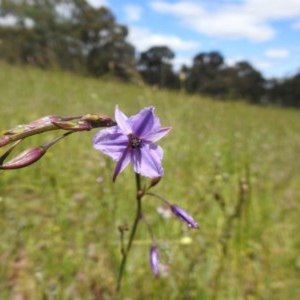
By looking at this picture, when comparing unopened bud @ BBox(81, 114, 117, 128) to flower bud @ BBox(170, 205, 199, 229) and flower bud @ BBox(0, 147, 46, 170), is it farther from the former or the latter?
flower bud @ BBox(170, 205, 199, 229)

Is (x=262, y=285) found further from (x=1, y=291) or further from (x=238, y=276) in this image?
(x=1, y=291)

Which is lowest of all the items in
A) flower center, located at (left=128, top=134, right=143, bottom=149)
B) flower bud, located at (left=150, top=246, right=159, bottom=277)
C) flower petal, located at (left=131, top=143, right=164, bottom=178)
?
flower bud, located at (left=150, top=246, right=159, bottom=277)

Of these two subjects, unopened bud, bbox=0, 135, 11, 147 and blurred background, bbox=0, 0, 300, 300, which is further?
blurred background, bbox=0, 0, 300, 300

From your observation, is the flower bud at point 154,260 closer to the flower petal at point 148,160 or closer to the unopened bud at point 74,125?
the flower petal at point 148,160

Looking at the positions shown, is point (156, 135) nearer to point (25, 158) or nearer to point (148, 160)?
point (148, 160)

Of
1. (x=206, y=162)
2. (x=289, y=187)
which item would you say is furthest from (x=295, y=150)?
(x=206, y=162)

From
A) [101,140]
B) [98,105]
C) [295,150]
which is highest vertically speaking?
[101,140]

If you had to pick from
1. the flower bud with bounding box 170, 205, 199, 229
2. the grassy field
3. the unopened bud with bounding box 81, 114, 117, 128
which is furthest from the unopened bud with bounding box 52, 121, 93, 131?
the grassy field
